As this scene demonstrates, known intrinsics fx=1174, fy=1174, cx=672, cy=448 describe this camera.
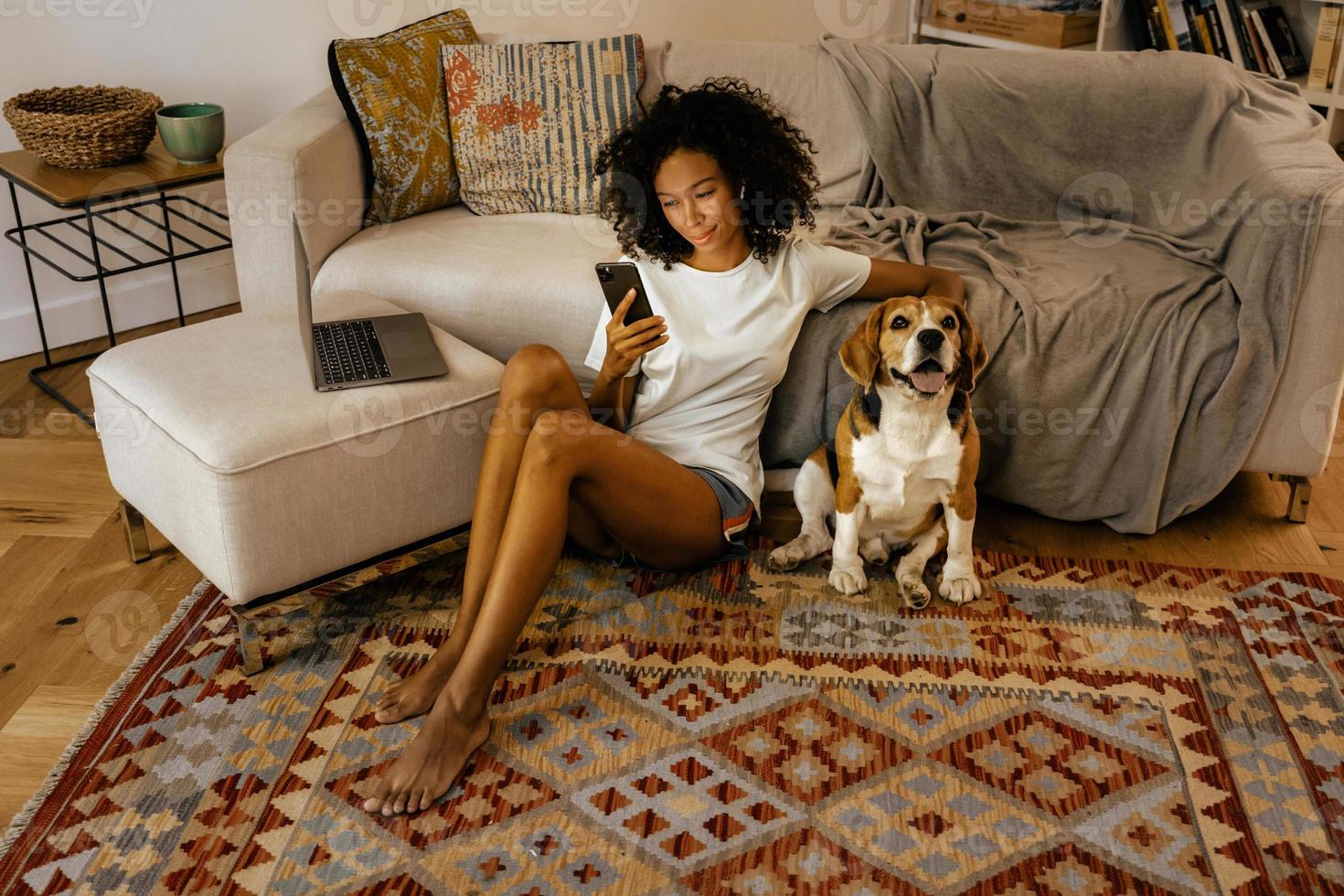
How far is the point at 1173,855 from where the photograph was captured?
143 centimetres

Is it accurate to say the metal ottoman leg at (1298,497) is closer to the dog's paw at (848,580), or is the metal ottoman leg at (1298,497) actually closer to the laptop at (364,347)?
the dog's paw at (848,580)

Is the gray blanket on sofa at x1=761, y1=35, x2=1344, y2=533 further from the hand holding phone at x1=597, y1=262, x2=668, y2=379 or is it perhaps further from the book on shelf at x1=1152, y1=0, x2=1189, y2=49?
the book on shelf at x1=1152, y1=0, x2=1189, y2=49

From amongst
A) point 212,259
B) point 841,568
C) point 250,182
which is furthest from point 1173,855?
point 212,259

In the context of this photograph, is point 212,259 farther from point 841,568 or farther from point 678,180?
point 841,568

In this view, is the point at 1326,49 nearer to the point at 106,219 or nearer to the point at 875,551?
the point at 875,551

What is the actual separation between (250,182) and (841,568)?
1.34 meters

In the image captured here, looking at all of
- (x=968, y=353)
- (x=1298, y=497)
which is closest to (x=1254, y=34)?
(x=1298, y=497)

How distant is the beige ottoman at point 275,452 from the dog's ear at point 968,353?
2.44 ft

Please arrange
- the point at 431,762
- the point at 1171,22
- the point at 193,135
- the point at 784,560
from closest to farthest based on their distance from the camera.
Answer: the point at 431,762 → the point at 784,560 → the point at 193,135 → the point at 1171,22

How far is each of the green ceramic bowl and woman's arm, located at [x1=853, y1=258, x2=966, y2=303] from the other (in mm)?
1471

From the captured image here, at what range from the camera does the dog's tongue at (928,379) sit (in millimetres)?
1777

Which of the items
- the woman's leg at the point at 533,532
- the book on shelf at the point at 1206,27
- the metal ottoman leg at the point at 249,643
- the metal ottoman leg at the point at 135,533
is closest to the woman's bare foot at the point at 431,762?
the woman's leg at the point at 533,532

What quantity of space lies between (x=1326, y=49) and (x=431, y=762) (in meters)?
2.81

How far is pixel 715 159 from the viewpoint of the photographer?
1.82 metres
